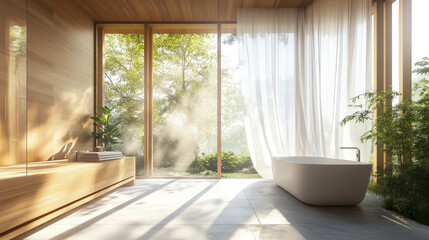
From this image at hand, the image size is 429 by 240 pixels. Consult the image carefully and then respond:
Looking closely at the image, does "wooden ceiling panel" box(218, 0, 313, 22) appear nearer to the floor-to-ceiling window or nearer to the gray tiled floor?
the floor-to-ceiling window

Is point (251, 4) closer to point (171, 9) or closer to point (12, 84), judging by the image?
point (171, 9)

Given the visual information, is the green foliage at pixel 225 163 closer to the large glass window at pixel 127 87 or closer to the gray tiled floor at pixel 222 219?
the large glass window at pixel 127 87

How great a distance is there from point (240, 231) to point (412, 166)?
1.77m

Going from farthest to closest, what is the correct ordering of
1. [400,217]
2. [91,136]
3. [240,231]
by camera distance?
[91,136], [400,217], [240,231]

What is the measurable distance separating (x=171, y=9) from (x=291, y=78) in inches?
87.1

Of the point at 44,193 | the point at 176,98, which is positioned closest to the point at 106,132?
the point at 176,98

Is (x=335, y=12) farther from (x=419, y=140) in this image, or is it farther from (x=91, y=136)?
(x=91, y=136)

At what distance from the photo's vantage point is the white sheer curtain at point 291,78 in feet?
13.0

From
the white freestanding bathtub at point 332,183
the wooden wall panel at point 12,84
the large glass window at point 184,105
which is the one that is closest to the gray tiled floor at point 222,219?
the white freestanding bathtub at point 332,183

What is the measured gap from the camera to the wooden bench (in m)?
1.67

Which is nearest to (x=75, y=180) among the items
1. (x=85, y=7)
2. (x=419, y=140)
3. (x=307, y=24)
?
(x=85, y=7)

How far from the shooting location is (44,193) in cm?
200

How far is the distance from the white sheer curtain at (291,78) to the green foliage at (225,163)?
0.76m

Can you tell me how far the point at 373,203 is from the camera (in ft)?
9.40
